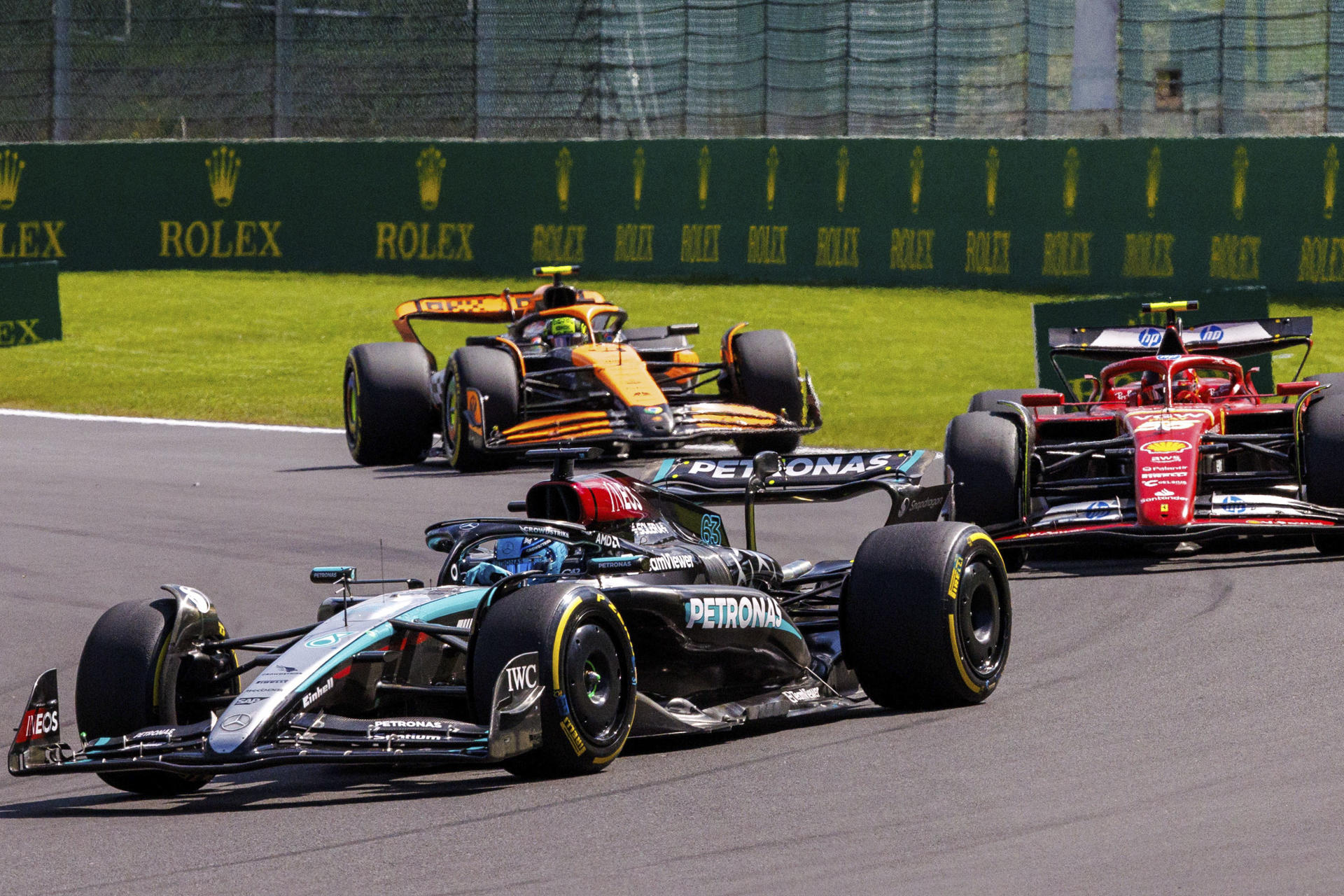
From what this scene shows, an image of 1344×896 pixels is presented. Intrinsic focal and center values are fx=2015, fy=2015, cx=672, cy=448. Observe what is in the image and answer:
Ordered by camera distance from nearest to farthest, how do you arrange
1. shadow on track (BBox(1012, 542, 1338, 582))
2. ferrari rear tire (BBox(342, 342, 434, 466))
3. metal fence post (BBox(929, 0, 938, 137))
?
shadow on track (BBox(1012, 542, 1338, 582)) < ferrari rear tire (BBox(342, 342, 434, 466)) < metal fence post (BBox(929, 0, 938, 137))

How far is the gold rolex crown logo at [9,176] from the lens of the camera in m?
28.1

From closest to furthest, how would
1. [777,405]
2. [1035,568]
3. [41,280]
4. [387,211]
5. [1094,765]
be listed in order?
[1094,765] < [1035,568] < [777,405] < [41,280] < [387,211]

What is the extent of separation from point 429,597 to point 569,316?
1036cm

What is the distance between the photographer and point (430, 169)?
88.1ft

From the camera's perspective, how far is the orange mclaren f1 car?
1559 cm

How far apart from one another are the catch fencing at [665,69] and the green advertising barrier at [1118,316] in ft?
20.6

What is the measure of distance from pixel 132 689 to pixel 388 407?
10.2 metres

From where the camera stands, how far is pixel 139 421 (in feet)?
64.7

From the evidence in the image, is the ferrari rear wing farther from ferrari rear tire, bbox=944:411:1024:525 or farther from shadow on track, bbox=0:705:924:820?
shadow on track, bbox=0:705:924:820

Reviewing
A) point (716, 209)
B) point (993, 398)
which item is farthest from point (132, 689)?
point (716, 209)

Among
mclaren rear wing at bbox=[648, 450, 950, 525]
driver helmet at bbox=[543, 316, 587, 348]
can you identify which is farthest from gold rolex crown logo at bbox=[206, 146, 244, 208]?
mclaren rear wing at bbox=[648, 450, 950, 525]

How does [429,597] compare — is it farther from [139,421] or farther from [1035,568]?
[139,421]

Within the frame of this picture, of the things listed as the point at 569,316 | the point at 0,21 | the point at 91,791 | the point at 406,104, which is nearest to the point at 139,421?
the point at 569,316

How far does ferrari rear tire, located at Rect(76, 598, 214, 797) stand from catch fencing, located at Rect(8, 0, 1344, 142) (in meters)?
19.6
